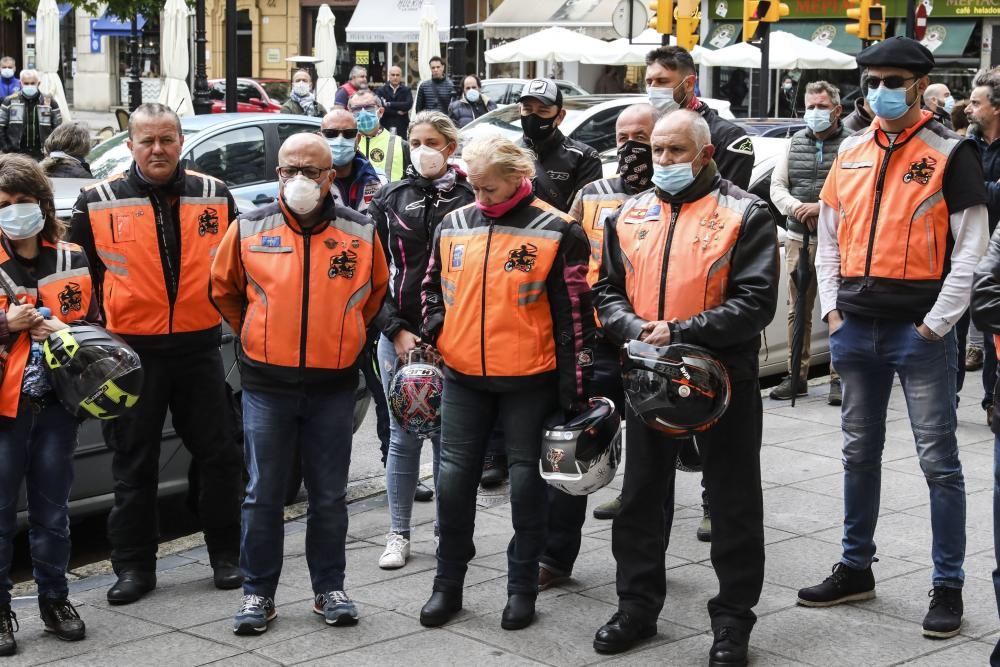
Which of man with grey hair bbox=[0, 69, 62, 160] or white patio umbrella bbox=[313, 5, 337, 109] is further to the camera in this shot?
white patio umbrella bbox=[313, 5, 337, 109]

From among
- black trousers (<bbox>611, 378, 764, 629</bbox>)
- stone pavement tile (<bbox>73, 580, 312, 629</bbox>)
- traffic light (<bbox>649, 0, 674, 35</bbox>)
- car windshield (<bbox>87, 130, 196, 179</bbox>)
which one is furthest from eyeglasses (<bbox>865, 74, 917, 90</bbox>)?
traffic light (<bbox>649, 0, 674, 35</bbox>)

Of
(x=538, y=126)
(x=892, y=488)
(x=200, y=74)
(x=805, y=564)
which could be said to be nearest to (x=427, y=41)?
(x=200, y=74)

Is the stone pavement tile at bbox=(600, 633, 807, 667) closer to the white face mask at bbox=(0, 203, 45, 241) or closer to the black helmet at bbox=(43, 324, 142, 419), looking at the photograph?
the black helmet at bbox=(43, 324, 142, 419)

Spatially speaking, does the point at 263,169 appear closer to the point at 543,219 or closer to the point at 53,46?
the point at 543,219

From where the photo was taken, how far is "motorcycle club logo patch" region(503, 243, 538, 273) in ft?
17.8

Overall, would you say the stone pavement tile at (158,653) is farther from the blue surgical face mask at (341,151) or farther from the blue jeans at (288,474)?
the blue surgical face mask at (341,151)

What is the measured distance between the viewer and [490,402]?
560cm

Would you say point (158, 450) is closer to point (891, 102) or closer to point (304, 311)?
point (304, 311)

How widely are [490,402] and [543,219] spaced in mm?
724

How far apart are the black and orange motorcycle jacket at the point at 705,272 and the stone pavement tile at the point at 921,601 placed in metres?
1.20

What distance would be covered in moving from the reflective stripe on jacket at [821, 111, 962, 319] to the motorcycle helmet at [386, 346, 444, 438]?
1601 millimetres

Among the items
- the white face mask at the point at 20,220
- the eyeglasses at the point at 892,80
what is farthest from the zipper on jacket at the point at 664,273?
the white face mask at the point at 20,220

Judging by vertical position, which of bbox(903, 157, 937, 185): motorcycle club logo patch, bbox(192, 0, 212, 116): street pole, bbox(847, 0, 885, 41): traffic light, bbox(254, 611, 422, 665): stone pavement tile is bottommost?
bbox(254, 611, 422, 665): stone pavement tile

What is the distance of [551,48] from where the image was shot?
112 feet
